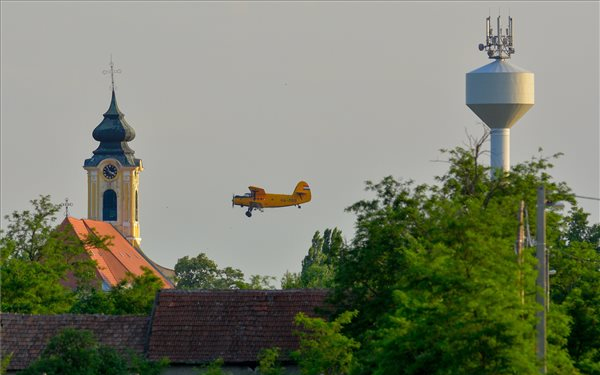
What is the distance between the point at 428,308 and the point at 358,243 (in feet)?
47.4

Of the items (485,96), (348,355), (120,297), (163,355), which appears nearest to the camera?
(348,355)

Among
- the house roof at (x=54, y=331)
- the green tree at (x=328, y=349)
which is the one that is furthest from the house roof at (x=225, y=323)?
the green tree at (x=328, y=349)

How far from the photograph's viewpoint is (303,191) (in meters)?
154

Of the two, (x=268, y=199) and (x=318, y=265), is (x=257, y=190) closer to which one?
(x=268, y=199)

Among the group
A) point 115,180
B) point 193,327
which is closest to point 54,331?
point 193,327

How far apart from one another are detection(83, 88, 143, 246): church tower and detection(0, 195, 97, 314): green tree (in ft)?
266

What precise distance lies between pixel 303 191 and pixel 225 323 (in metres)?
92.5

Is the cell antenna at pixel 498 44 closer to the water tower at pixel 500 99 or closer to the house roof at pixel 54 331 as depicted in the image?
the water tower at pixel 500 99

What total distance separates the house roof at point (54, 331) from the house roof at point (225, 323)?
0.59 m

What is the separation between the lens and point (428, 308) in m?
40.5

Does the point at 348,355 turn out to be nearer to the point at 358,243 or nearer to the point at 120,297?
the point at 358,243

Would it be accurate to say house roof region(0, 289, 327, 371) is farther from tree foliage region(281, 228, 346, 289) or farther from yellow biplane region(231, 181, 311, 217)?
yellow biplane region(231, 181, 311, 217)

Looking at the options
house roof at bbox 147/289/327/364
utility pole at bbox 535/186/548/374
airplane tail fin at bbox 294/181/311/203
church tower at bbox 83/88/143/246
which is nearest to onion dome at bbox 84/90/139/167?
church tower at bbox 83/88/143/246

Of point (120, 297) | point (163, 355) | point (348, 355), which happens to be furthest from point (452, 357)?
point (120, 297)
